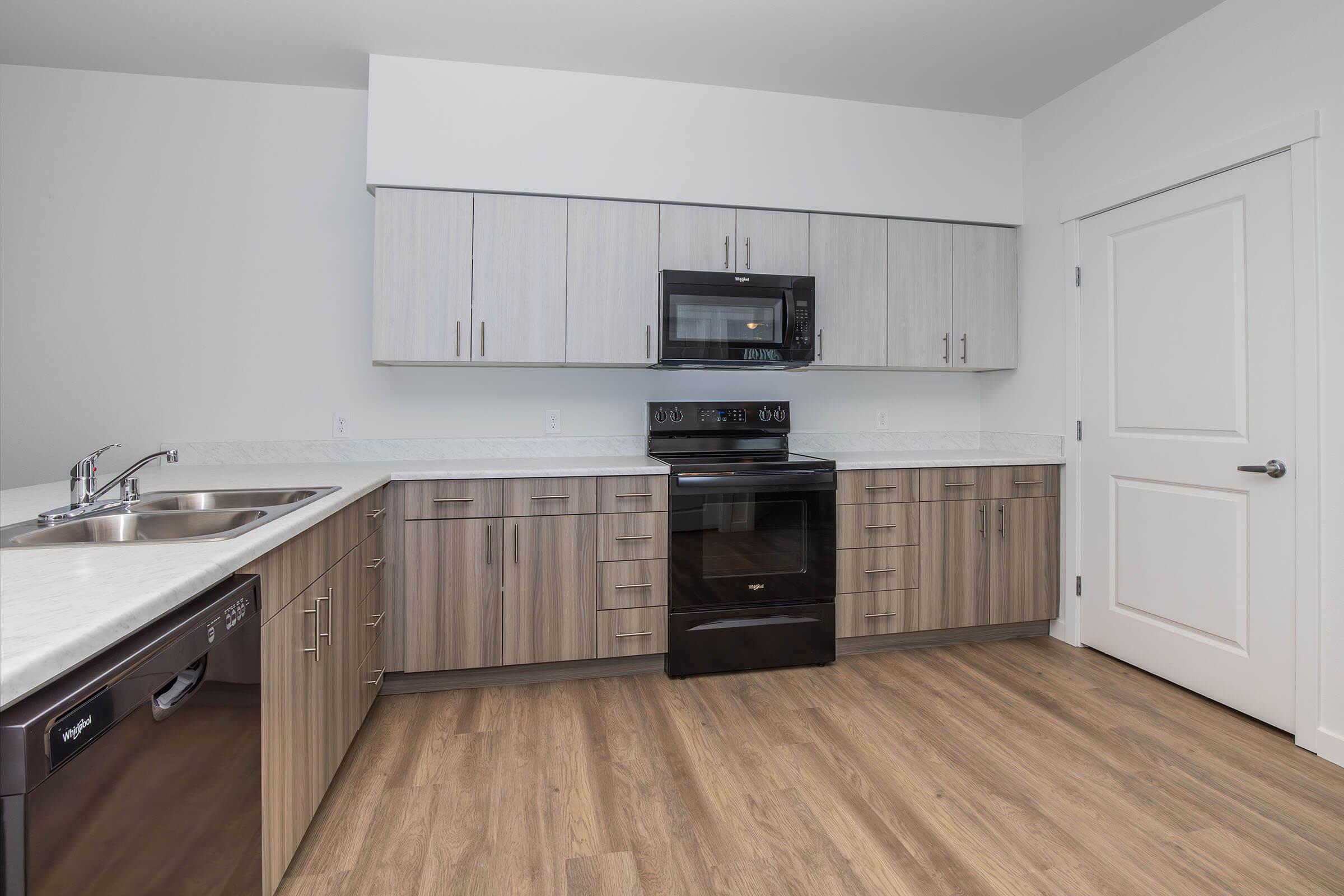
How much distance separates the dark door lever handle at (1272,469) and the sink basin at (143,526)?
307 centimetres

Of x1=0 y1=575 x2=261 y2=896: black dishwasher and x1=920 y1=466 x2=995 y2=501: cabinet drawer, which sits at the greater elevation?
x1=920 y1=466 x2=995 y2=501: cabinet drawer

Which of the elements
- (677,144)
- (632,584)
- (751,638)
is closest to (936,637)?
(751,638)

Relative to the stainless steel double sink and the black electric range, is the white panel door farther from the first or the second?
the stainless steel double sink

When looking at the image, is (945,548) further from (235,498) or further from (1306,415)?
(235,498)

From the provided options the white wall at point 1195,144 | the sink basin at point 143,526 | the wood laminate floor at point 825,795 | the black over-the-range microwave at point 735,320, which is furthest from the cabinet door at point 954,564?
the sink basin at point 143,526

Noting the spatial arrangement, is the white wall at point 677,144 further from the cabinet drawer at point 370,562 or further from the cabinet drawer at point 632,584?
the cabinet drawer at point 632,584

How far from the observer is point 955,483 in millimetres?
3025

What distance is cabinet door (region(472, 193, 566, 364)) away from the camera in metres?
2.79

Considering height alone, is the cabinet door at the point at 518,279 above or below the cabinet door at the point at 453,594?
above

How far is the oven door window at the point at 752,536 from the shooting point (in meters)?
2.76

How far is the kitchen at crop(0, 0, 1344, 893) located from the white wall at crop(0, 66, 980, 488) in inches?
0.7

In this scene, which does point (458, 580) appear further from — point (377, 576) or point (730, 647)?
point (730, 647)

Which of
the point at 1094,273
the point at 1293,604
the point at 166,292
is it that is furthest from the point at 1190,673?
the point at 166,292

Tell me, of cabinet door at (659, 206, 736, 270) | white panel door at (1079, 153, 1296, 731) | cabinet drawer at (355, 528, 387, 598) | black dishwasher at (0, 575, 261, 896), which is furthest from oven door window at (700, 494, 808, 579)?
black dishwasher at (0, 575, 261, 896)
